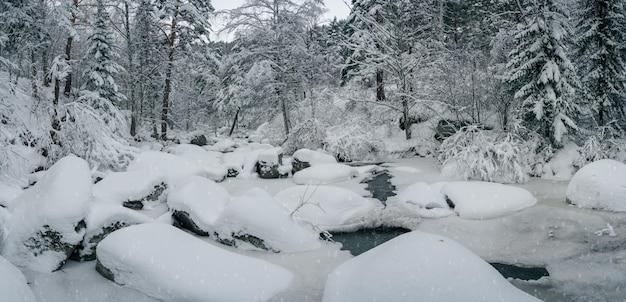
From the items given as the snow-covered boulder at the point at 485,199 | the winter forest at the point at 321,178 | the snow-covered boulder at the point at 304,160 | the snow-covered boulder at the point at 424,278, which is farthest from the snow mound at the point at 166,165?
the snow-covered boulder at the point at 485,199

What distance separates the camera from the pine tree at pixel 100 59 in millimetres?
16062

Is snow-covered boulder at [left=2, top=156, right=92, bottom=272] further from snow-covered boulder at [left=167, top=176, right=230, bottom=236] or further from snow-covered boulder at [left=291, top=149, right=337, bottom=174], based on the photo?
snow-covered boulder at [left=291, top=149, right=337, bottom=174]

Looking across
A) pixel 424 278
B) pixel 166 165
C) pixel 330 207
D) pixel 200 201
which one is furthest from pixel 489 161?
pixel 166 165

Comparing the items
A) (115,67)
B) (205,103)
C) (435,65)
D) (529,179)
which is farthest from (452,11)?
(205,103)

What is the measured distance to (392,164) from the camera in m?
13.2

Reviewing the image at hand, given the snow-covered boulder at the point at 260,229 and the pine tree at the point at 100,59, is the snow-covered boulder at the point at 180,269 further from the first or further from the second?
the pine tree at the point at 100,59

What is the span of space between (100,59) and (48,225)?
14.3 meters

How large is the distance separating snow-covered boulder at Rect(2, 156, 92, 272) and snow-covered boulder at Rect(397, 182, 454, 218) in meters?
6.20

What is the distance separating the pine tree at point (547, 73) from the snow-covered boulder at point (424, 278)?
8402mm

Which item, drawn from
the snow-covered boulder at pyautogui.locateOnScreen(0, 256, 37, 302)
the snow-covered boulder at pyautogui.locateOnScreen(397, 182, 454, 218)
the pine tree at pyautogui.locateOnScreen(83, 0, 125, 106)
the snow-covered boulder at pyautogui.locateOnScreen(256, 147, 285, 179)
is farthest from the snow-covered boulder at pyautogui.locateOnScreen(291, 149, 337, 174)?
the pine tree at pyautogui.locateOnScreen(83, 0, 125, 106)

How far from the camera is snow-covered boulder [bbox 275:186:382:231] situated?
7023 millimetres

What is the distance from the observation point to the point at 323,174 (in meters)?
10.7

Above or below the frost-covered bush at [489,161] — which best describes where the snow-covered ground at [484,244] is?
below

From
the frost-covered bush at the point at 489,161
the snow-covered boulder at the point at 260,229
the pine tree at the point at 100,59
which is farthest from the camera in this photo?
the pine tree at the point at 100,59
